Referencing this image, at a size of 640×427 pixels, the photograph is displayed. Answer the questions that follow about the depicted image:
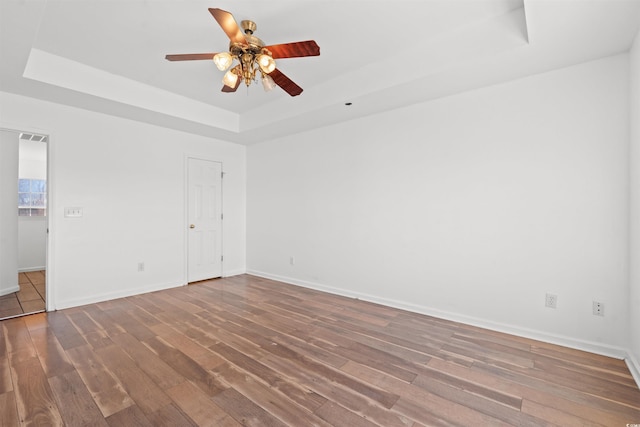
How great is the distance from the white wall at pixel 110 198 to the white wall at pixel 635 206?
17.4 feet

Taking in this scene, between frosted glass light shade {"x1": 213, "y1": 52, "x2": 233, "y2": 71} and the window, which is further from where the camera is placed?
the window

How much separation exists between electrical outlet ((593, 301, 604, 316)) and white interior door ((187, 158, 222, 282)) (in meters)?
5.11

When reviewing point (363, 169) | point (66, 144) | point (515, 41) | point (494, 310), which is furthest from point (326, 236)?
point (66, 144)

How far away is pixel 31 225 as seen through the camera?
19.8 ft

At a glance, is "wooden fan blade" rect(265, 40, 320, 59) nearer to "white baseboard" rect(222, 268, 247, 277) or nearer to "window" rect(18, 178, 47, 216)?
"white baseboard" rect(222, 268, 247, 277)

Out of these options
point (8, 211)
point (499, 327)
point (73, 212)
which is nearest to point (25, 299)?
point (8, 211)

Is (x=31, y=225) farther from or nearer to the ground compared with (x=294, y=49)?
nearer to the ground

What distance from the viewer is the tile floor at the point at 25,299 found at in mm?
3586

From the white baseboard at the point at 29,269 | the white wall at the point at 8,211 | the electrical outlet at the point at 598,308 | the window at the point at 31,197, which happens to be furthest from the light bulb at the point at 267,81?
the white baseboard at the point at 29,269

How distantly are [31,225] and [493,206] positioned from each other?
27.4ft

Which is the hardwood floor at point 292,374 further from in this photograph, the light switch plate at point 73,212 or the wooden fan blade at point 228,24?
the wooden fan blade at point 228,24

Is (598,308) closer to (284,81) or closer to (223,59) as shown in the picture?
(284,81)

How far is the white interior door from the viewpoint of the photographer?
497 centimetres

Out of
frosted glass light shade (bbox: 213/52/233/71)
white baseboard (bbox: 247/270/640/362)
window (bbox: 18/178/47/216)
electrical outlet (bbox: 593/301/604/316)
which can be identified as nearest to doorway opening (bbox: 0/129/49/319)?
window (bbox: 18/178/47/216)
